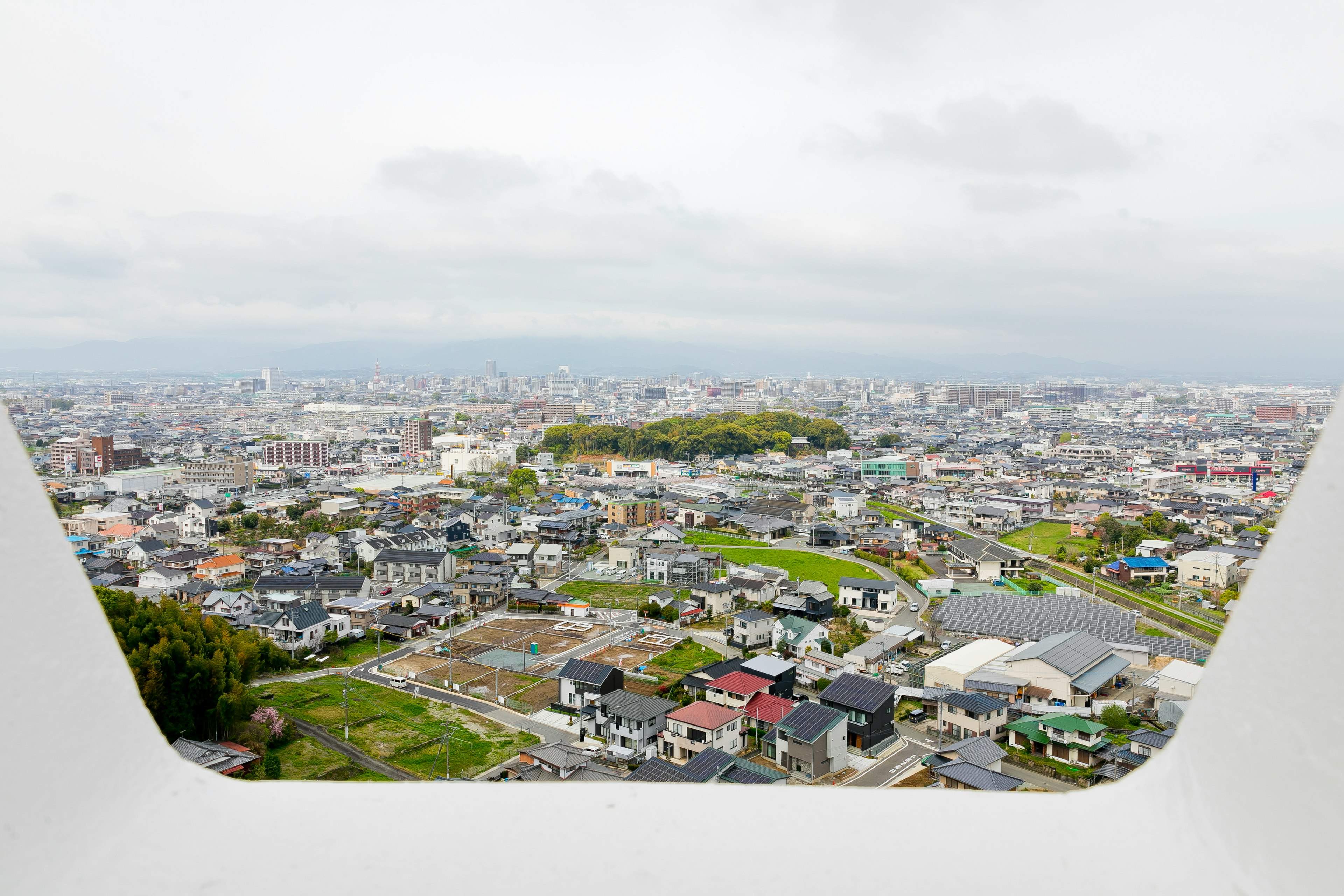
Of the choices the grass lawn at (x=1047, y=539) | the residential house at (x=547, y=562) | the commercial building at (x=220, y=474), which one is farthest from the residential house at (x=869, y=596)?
the commercial building at (x=220, y=474)

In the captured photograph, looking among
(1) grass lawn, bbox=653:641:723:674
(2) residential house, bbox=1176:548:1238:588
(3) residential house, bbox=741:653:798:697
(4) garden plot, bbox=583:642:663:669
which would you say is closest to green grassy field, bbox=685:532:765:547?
(1) grass lawn, bbox=653:641:723:674

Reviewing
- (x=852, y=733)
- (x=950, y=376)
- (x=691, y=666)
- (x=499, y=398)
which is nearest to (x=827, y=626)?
(x=691, y=666)

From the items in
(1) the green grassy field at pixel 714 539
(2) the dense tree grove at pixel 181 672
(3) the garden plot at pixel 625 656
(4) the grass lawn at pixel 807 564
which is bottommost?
(1) the green grassy field at pixel 714 539

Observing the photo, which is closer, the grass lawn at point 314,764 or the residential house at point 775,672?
the grass lawn at point 314,764

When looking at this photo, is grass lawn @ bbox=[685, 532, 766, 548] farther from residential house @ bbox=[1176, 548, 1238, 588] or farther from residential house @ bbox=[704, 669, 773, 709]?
residential house @ bbox=[704, 669, 773, 709]

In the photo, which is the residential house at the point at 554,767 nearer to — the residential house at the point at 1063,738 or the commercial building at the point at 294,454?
the residential house at the point at 1063,738

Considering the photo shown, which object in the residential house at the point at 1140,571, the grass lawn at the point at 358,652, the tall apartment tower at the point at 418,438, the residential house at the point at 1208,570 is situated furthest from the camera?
the tall apartment tower at the point at 418,438

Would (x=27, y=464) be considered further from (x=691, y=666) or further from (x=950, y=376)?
(x=950, y=376)
